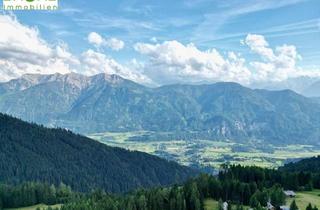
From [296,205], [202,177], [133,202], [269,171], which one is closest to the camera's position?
[296,205]

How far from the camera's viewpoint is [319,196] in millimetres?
152375

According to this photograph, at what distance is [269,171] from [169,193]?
167 ft

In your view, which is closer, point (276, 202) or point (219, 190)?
point (276, 202)

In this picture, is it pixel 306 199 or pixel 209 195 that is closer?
pixel 306 199

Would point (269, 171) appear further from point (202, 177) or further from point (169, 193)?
point (169, 193)

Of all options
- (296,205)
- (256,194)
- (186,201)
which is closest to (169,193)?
(186,201)

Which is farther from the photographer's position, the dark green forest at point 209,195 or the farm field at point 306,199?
the dark green forest at point 209,195

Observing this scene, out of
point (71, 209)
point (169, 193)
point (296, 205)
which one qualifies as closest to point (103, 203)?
point (71, 209)

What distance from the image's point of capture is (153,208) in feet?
495

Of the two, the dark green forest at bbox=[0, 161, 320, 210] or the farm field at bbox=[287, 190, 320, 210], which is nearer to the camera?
the farm field at bbox=[287, 190, 320, 210]

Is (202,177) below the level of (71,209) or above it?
above

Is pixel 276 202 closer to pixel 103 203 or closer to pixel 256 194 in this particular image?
pixel 256 194

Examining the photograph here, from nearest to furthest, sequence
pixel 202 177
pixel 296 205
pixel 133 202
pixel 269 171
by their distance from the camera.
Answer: pixel 296 205, pixel 133 202, pixel 202 177, pixel 269 171

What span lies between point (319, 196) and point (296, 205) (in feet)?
75.4
